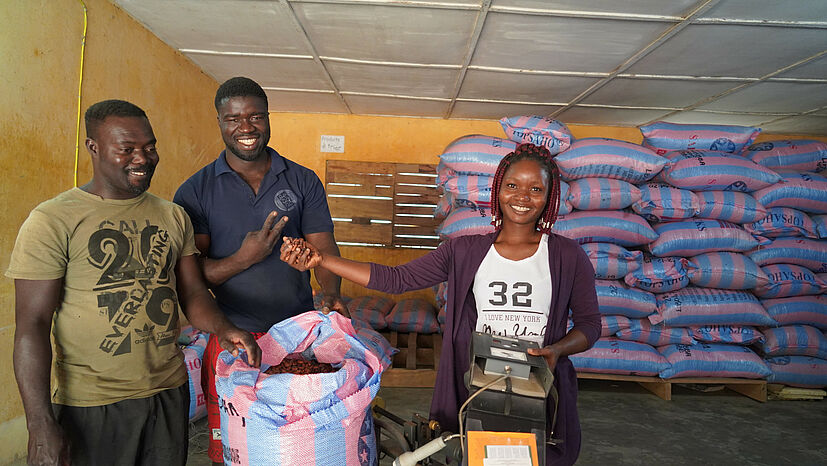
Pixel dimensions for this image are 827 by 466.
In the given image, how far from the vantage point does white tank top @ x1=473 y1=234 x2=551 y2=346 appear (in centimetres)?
150

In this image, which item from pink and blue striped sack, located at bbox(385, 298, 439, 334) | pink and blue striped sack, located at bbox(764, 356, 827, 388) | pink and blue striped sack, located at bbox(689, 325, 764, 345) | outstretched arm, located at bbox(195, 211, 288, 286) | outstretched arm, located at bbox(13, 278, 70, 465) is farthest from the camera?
pink and blue striped sack, located at bbox(385, 298, 439, 334)

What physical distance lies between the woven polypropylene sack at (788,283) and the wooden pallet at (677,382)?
698 mm

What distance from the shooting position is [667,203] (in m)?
3.65

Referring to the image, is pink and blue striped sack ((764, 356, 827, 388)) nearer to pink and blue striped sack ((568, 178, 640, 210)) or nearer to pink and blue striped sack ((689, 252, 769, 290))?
pink and blue striped sack ((689, 252, 769, 290))

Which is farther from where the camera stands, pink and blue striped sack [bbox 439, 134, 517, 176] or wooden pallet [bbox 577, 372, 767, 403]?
wooden pallet [bbox 577, 372, 767, 403]

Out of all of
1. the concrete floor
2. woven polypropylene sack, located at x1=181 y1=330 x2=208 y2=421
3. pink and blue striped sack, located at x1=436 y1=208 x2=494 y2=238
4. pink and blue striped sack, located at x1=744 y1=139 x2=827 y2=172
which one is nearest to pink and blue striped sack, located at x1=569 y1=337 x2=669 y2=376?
the concrete floor

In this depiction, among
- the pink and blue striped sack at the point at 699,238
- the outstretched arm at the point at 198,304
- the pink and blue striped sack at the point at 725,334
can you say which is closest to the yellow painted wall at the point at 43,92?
the outstretched arm at the point at 198,304

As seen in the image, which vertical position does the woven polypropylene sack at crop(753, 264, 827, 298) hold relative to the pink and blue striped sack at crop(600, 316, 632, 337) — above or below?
above

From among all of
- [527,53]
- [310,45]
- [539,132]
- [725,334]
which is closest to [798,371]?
[725,334]

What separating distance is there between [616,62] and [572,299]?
2633 mm

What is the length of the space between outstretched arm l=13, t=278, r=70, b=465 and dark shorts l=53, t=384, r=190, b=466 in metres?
0.07

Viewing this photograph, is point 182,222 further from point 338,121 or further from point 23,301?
point 338,121

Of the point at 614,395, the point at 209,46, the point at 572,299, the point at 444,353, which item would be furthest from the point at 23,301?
the point at 614,395

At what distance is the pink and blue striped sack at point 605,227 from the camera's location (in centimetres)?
363
